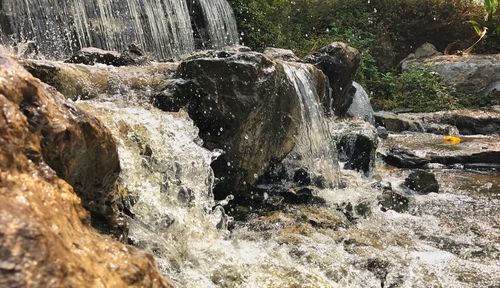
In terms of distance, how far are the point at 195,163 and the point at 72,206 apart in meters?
2.69

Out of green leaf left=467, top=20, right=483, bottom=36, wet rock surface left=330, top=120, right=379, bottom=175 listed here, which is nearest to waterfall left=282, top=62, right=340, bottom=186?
wet rock surface left=330, top=120, right=379, bottom=175

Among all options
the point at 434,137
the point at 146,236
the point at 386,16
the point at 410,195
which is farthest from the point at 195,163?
the point at 386,16

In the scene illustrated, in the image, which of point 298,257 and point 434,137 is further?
point 434,137

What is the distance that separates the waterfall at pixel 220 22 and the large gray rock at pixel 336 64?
9.89 ft

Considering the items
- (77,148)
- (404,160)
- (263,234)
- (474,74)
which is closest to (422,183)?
(404,160)

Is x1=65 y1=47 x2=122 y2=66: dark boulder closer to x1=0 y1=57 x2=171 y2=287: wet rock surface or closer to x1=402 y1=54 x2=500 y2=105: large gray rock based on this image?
x1=0 y1=57 x2=171 y2=287: wet rock surface

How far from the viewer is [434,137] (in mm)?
10797

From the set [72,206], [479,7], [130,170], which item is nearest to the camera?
[72,206]

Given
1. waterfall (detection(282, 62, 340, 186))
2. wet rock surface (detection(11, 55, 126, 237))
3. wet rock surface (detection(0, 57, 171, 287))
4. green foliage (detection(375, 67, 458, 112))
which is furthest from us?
green foliage (detection(375, 67, 458, 112))

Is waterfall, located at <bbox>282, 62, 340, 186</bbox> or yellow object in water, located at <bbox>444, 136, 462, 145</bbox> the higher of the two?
waterfall, located at <bbox>282, 62, 340, 186</bbox>

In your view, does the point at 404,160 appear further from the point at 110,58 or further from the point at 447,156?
the point at 110,58

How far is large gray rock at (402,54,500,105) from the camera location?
14523mm

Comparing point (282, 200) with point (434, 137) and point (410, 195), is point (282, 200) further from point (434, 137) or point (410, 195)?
point (434, 137)

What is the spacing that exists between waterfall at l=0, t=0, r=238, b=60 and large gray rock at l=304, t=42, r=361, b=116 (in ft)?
9.67
